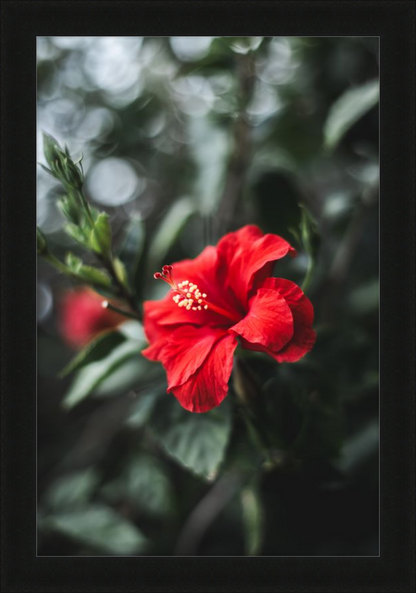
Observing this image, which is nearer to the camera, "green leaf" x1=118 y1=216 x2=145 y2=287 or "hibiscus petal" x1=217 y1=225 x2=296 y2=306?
"hibiscus petal" x1=217 y1=225 x2=296 y2=306

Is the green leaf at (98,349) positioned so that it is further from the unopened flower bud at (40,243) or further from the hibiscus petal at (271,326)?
the hibiscus petal at (271,326)

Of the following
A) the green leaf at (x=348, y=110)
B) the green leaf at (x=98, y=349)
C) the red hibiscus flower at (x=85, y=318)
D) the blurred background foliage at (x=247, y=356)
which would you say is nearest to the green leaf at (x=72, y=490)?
A: the blurred background foliage at (x=247, y=356)

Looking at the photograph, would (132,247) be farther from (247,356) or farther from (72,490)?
(72,490)

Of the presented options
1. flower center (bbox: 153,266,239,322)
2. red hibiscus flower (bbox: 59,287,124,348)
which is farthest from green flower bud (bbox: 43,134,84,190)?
red hibiscus flower (bbox: 59,287,124,348)

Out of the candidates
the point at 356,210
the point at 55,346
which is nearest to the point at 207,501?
the point at 55,346

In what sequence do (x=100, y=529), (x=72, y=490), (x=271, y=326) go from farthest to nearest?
(x=72, y=490), (x=100, y=529), (x=271, y=326)

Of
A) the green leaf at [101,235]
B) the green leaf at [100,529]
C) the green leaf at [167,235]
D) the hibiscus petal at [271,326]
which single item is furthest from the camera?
the green leaf at [100,529]

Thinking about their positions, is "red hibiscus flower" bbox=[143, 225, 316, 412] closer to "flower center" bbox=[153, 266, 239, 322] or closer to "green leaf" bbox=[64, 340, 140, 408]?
"flower center" bbox=[153, 266, 239, 322]

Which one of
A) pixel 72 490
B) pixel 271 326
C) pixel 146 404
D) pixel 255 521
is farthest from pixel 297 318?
pixel 72 490
